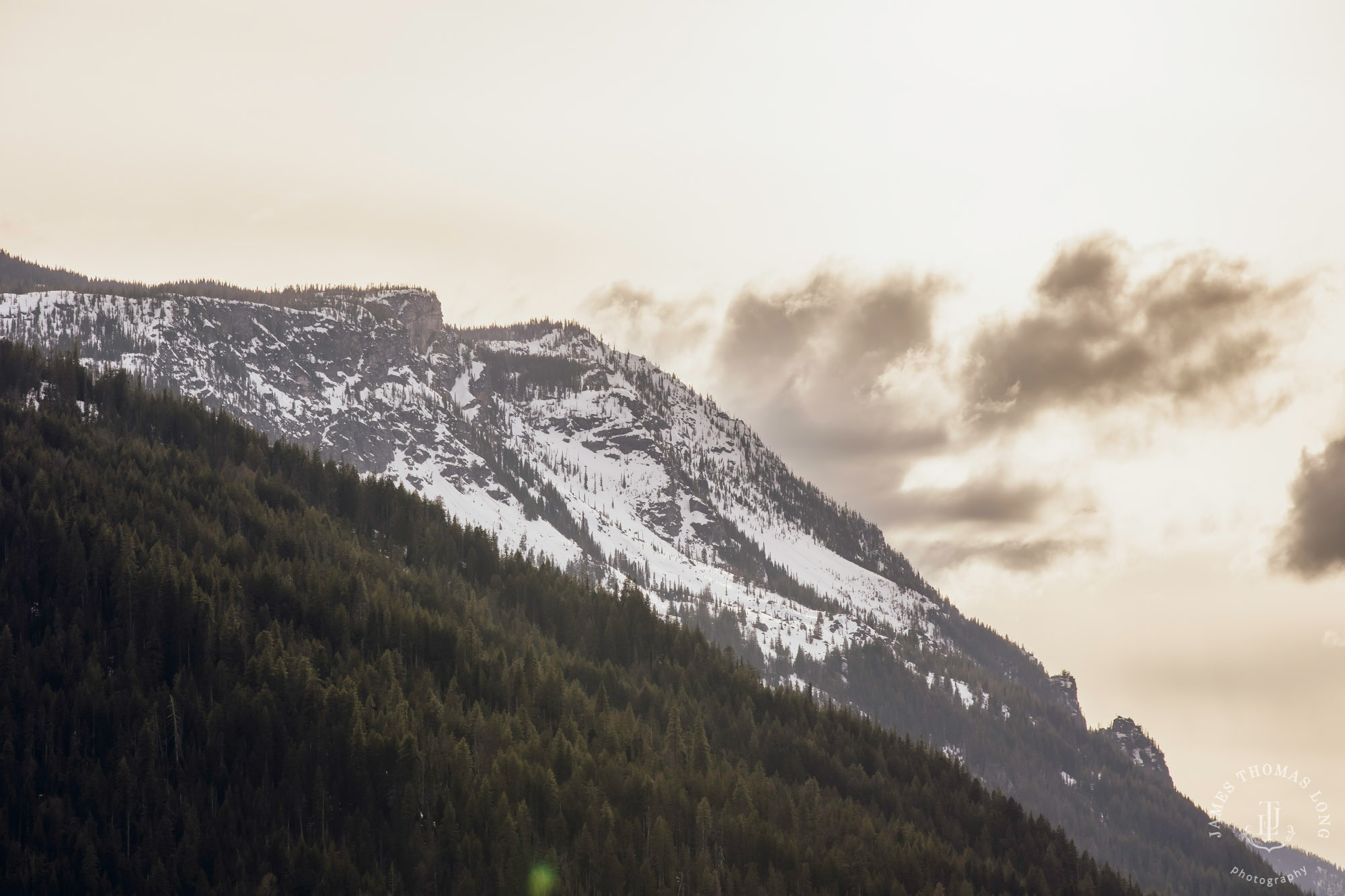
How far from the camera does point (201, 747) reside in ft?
499

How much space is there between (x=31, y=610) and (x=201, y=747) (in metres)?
41.7

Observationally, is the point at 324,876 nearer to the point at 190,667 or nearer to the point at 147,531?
the point at 190,667

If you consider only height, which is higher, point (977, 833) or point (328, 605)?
point (328, 605)

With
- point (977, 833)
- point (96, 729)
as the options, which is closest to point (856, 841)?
point (977, 833)

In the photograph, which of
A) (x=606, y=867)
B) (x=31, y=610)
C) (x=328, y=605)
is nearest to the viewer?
(x=606, y=867)

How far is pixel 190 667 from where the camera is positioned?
6644 inches

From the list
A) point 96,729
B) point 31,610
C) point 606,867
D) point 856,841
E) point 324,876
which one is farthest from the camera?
point 31,610

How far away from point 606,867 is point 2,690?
79.2 metres

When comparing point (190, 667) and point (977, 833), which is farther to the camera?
point (977, 833)

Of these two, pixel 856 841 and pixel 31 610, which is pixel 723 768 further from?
pixel 31 610

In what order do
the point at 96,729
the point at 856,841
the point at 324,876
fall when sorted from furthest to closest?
the point at 856,841, the point at 96,729, the point at 324,876

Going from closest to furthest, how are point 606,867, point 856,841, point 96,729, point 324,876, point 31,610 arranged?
point 324,876 < point 606,867 < point 96,729 < point 856,841 < point 31,610

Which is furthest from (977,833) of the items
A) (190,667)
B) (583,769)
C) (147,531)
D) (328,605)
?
(147,531)

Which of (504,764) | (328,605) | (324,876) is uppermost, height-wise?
(328,605)
